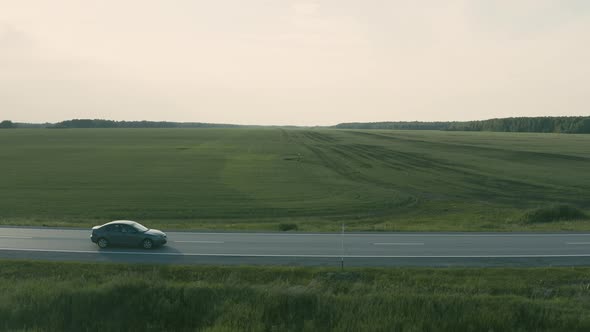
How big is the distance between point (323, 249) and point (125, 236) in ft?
30.3

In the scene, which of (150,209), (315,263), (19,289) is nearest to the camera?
(19,289)

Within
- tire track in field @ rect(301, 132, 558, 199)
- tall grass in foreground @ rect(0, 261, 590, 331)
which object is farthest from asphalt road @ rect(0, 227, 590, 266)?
tire track in field @ rect(301, 132, 558, 199)

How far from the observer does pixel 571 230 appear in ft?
84.9

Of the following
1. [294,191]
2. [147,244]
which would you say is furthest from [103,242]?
[294,191]

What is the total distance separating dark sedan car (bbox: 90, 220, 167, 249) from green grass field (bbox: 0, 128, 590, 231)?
18.2 ft

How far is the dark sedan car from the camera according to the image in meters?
21.5

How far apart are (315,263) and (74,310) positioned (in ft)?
32.8

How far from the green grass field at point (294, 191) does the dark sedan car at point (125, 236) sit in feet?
18.2

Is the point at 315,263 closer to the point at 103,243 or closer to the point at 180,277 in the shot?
the point at 180,277

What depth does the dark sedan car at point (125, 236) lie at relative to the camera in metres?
21.5

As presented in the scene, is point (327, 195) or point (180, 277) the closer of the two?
point (180, 277)

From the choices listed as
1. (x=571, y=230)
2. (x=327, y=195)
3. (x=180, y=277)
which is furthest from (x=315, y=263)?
(x=327, y=195)

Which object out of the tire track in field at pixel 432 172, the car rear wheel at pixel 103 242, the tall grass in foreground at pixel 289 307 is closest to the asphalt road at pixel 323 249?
the car rear wheel at pixel 103 242

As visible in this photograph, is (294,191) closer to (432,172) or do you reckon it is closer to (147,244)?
(432,172)
